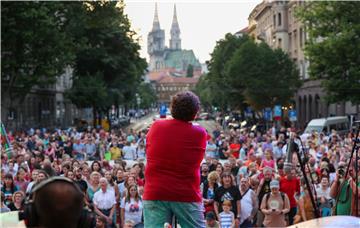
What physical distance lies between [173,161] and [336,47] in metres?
35.9

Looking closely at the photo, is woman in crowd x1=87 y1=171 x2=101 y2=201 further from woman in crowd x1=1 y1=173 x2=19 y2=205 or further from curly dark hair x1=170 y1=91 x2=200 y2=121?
curly dark hair x1=170 y1=91 x2=200 y2=121

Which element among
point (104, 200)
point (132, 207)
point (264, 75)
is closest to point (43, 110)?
point (264, 75)

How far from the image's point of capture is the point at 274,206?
434 inches

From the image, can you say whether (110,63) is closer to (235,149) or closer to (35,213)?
(235,149)

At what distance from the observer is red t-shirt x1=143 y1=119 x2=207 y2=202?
4820mm

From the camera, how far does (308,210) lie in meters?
11.0

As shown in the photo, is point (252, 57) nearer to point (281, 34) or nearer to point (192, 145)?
point (281, 34)

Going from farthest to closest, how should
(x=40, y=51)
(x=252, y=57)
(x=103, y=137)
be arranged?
(x=252, y=57) → (x=40, y=51) → (x=103, y=137)

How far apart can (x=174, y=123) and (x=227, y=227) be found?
620 cm

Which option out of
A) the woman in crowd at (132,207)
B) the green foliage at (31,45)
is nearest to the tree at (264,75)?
the green foliage at (31,45)

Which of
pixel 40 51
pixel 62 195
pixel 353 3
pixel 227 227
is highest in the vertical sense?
pixel 353 3

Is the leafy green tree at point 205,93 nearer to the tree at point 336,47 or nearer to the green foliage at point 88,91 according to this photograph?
the green foliage at point 88,91

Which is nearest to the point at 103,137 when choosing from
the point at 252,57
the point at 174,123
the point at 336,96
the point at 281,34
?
the point at 336,96

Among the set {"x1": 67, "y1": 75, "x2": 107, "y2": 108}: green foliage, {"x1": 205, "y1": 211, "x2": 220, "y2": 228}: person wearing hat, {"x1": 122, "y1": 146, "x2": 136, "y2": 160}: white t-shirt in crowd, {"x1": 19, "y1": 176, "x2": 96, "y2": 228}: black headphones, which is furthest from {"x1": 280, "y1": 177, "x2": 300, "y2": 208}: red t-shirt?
{"x1": 67, "y1": 75, "x2": 107, "y2": 108}: green foliage
